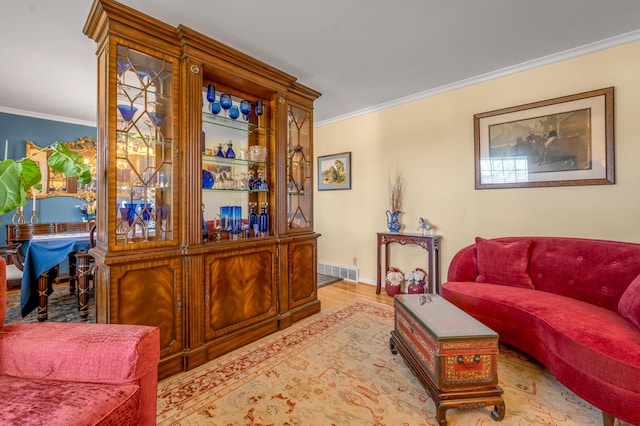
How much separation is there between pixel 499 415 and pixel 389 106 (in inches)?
142

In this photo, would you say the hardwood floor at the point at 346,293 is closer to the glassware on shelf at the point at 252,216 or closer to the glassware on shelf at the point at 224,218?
the glassware on shelf at the point at 252,216

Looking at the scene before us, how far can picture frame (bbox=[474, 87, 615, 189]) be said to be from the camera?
2.59 metres

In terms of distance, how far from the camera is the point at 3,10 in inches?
82.0

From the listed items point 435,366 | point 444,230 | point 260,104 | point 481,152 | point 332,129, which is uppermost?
point 332,129

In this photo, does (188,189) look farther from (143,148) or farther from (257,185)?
(257,185)

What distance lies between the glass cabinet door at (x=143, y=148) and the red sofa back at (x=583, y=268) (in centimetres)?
272

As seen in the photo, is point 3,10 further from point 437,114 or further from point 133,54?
point 437,114

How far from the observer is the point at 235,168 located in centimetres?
271

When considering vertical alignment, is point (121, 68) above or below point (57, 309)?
above

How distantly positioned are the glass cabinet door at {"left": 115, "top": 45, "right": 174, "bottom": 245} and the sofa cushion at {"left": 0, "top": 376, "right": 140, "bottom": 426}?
958 mm

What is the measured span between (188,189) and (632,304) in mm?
2998

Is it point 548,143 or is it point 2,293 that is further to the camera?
point 548,143

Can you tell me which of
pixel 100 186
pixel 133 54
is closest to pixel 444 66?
pixel 133 54

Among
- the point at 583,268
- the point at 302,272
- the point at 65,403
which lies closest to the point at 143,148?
the point at 65,403
